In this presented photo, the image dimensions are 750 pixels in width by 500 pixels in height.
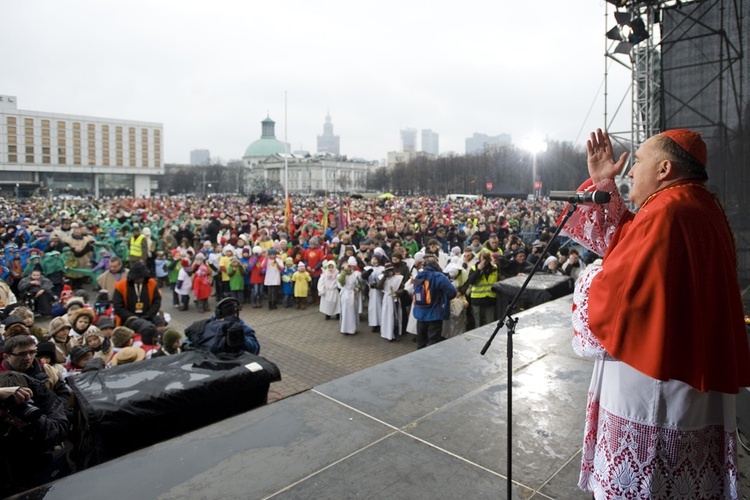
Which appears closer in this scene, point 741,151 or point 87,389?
point 87,389

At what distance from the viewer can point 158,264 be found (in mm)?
14852

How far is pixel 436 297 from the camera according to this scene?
8516mm

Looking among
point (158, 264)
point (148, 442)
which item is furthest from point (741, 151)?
point (158, 264)

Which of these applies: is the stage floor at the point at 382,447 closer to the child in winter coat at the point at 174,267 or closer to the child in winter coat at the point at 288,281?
the child in winter coat at the point at 288,281

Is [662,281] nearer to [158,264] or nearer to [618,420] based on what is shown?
[618,420]

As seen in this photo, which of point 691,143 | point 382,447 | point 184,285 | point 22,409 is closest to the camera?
point 691,143

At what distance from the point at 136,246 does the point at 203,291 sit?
378 centimetres

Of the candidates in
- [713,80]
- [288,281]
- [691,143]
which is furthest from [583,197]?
[288,281]

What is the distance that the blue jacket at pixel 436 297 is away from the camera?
8508 millimetres

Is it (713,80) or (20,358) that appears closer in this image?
(20,358)

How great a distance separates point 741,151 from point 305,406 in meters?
8.98

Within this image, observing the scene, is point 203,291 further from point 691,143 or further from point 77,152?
point 77,152

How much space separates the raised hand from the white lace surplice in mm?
599

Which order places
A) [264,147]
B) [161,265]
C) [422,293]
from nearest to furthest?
[422,293] → [161,265] → [264,147]
